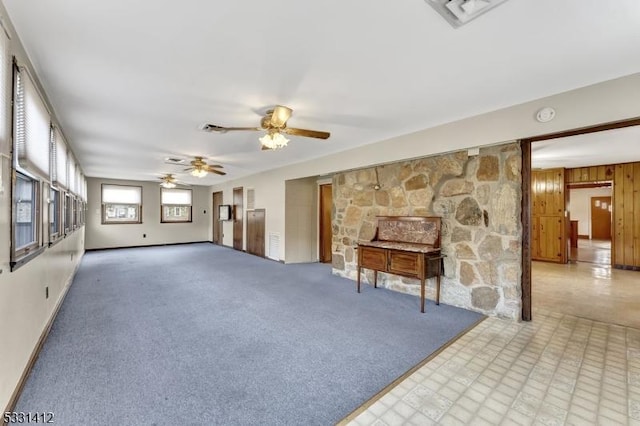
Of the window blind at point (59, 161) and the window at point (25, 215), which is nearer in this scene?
the window at point (25, 215)

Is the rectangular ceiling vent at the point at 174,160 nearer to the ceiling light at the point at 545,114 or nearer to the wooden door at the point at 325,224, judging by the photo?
the wooden door at the point at 325,224

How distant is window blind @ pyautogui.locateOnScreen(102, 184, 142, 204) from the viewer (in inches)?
353

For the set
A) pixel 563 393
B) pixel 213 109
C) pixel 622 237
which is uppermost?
pixel 213 109

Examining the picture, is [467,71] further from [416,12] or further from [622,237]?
[622,237]

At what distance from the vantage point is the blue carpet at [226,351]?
1770 mm

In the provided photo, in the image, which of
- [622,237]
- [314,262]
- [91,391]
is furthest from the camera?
[314,262]

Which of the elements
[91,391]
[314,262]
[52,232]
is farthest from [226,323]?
[314,262]

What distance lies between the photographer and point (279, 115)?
3004 mm

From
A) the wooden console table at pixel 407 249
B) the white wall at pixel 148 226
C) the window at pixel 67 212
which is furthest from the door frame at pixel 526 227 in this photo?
the white wall at pixel 148 226

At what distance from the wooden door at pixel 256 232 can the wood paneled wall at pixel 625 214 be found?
8.24 metres

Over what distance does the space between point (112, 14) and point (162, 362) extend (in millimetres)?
2524

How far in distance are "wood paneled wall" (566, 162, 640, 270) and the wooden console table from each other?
537cm

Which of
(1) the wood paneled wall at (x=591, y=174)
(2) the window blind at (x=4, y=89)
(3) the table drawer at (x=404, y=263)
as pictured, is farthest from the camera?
(1) the wood paneled wall at (x=591, y=174)

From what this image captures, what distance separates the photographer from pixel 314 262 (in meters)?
6.98
